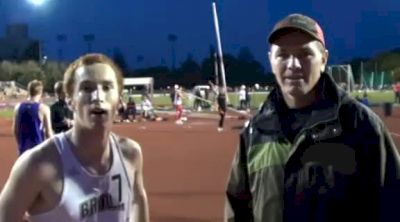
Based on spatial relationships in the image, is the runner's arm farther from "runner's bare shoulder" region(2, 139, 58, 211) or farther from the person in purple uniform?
the person in purple uniform

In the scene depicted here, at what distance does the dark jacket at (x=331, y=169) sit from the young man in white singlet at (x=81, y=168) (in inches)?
23.9

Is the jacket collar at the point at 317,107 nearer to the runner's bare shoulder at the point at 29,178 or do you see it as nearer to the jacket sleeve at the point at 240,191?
the jacket sleeve at the point at 240,191

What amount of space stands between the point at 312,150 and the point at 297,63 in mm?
322

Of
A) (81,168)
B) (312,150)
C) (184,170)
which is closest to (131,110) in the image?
(184,170)

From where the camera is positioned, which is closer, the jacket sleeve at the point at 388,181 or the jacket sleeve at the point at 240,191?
the jacket sleeve at the point at 388,181

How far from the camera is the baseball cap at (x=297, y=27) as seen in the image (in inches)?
123

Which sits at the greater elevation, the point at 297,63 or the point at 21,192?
the point at 297,63

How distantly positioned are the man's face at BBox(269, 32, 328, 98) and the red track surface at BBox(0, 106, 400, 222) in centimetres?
634

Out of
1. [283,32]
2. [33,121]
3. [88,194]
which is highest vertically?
[283,32]

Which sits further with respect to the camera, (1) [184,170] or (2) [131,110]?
(2) [131,110]

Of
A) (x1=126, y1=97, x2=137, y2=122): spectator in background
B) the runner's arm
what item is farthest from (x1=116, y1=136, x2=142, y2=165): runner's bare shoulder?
(x1=126, y1=97, x2=137, y2=122): spectator in background

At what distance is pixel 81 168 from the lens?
10.9 feet

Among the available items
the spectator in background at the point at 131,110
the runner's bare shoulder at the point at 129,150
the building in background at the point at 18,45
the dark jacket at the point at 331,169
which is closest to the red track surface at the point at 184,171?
the runner's bare shoulder at the point at 129,150

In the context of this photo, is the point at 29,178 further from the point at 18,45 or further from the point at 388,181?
the point at 18,45
